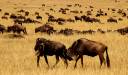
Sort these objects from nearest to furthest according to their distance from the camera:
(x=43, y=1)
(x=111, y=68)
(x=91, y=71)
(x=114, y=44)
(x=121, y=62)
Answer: (x=91, y=71) < (x=111, y=68) < (x=121, y=62) < (x=114, y=44) < (x=43, y=1)

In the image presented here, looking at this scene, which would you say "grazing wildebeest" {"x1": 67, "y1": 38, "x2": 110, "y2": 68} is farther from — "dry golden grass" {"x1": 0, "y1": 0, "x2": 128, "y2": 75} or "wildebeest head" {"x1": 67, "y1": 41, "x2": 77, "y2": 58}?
"dry golden grass" {"x1": 0, "y1": 0, "x2": 128, "y2": 75}

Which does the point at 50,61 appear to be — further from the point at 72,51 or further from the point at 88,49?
the point at 88,49

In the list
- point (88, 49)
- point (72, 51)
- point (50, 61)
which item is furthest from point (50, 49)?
point (50, 61)

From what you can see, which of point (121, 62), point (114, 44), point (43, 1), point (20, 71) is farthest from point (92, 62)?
point (43, 1)

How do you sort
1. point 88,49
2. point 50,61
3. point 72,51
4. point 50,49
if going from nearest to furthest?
point 88,49 < point 50,49 < point 72,51 < point 50,61

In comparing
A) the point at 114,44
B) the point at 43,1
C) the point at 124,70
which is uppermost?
the point at 124,70

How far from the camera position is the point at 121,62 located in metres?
15.3

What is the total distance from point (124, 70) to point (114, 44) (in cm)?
764

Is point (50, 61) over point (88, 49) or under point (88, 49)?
under

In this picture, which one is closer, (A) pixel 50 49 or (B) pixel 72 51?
(A) pixel 50 49

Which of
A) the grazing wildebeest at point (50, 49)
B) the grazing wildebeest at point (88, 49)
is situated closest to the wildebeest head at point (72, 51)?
the grazing wildebeest at point (88, 49)

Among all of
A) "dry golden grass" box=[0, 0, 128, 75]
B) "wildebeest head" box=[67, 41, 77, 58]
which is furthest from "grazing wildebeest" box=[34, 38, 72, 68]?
"dry golden grass" box=[0, 0, 128, 75]

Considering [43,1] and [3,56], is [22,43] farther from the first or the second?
[43,1]

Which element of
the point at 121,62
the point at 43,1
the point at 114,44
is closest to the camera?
the point at 121,62
